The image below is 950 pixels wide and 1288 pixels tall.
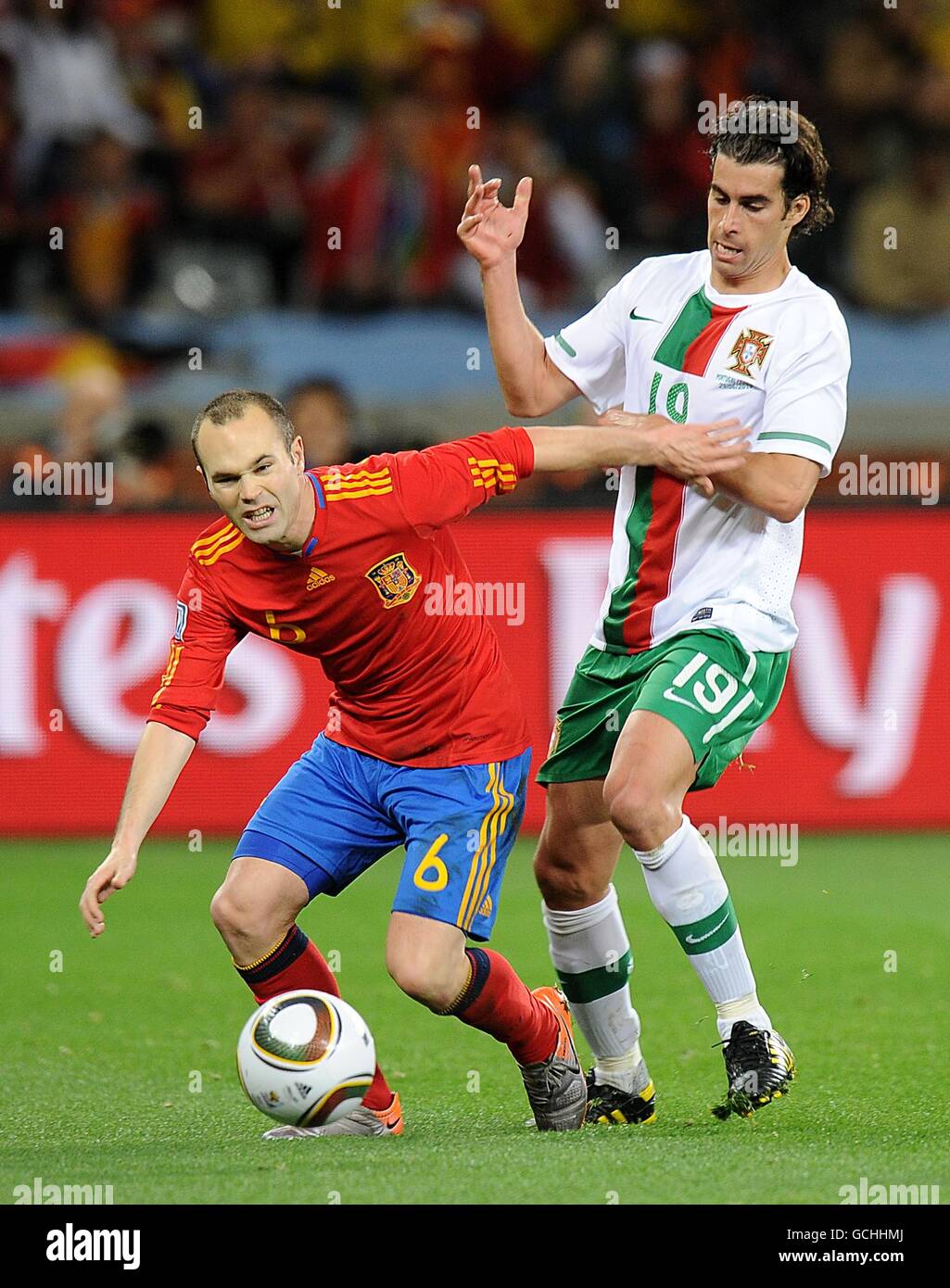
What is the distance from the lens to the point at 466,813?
15.4ft

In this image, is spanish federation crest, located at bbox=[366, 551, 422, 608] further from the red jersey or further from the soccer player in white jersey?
the soccer player in white jersey

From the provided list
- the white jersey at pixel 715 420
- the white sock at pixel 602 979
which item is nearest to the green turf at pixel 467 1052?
the white sock at pixel 602 979

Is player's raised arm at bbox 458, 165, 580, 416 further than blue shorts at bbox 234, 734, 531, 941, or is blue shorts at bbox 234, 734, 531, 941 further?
player's raised arm at bbox 458, 165, 580, 416

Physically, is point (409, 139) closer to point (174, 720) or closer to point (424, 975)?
point (174, 720)

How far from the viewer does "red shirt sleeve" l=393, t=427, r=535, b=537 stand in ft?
15.2

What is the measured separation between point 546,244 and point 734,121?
7.28 m

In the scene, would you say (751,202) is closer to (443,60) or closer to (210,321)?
(210,321)

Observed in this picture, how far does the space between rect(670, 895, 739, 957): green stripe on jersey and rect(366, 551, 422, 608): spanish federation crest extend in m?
1.03

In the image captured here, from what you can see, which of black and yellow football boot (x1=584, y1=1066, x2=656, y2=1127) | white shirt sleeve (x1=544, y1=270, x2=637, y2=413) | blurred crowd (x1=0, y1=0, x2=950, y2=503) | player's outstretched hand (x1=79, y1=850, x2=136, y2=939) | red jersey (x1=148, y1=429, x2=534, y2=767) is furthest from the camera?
blurred crowd (x1=0, y1=0, x2=950, y2=503)

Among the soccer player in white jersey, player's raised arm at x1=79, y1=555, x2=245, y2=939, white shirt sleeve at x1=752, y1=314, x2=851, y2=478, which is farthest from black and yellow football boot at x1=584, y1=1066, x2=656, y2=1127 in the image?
white shirt sleeve at x1=752, y1=314, x2=851, y2=478

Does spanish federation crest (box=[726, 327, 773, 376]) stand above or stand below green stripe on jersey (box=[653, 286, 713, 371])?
below

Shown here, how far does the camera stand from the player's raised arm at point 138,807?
4.19 meters

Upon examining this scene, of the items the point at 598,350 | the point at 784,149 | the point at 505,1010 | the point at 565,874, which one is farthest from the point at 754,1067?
the point at 784,149

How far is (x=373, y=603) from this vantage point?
466 centimetres
